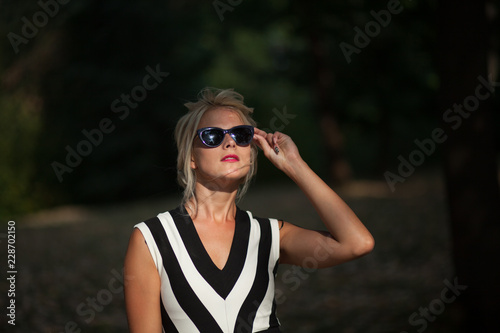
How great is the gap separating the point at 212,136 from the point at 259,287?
732 mm

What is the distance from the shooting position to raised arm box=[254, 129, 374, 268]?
2312 mm

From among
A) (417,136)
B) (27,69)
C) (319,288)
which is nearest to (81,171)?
(27,69)

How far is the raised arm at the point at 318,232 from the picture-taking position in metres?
2.31

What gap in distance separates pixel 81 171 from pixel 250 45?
54.6 feet

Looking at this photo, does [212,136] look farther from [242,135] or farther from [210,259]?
[210,259]

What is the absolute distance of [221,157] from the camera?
7.84 ft

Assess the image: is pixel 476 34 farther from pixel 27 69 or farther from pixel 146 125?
pixel 146 125

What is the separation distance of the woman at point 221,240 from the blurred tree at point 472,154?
3152 millimetres

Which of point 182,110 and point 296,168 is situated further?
point 182,110

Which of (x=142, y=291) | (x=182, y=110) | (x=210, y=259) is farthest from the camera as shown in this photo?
(x=182, y=110)

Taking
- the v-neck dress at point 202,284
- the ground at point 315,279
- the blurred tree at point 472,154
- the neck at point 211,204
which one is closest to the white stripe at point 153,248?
the v-neck dress at point 202,284

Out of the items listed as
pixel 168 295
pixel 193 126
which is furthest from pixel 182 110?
pixel 168 295

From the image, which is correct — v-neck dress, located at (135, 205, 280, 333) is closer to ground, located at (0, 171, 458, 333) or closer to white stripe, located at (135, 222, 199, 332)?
white stripe, located at (135, 222, 199, 332)

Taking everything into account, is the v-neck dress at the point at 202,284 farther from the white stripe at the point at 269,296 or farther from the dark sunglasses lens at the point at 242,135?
the dark sunglasses lens at the point at 242,135
